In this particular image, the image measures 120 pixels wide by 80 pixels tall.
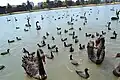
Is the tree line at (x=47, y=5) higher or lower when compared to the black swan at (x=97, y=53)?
higher

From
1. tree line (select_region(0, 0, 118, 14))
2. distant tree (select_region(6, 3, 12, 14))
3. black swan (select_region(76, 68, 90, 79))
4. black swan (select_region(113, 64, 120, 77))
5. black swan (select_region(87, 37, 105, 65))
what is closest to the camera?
black swan (select_region(113, 64, 120, 77))

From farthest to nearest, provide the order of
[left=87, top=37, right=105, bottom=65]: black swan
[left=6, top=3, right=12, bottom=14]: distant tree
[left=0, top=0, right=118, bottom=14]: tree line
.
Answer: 1. [left=0, top=0, right=118, bottom=14]: tree line
2. [left=6, top=3, right=12, bottom=14]: distant tree
3. [left=87, top=37, right=105, bottom=65]: black swan

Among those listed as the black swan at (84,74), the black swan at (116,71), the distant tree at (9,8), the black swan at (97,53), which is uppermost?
the distant tree at (9,8)

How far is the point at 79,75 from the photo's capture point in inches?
612

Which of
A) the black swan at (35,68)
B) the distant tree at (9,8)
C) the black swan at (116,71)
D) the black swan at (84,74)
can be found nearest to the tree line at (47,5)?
the distant tree at (9,8)

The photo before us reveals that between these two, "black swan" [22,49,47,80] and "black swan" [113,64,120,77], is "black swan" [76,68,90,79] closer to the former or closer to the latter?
"black swan" [113,64,120,77]

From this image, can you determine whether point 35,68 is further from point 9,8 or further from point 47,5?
point 47,5

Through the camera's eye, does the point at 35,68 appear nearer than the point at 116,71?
No

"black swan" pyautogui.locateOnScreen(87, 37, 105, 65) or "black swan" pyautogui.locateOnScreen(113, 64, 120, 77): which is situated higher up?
"black swan" pyautogui.locateOnScreen(87, 37, 105, 65)

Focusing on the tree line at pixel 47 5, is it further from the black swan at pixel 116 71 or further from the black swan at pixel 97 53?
the black swan at pixel 116 71

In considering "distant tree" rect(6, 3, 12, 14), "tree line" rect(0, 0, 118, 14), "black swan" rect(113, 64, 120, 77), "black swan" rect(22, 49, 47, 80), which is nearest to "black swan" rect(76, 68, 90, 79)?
"black swan" rect(113, 64, 120, 77)

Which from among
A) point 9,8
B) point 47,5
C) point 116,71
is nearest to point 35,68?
point 116,71

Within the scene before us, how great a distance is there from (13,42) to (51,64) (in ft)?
38.3

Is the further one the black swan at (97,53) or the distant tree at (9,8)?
the distant tree at (9,8)
